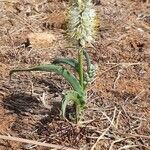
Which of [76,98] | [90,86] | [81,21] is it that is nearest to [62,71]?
[76,98]

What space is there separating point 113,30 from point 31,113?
1150mm

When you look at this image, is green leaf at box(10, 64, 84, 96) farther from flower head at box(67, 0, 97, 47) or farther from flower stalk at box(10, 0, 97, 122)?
flower head at box(67, 0, 97, 47)

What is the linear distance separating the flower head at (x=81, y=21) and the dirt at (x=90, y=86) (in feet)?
1.62

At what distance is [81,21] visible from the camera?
227 centimetres

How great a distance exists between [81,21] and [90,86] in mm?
661

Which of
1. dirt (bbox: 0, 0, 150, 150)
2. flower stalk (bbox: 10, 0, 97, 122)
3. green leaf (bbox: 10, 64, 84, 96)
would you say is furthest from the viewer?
dirt (bbox: 0, 0, 150, 150)

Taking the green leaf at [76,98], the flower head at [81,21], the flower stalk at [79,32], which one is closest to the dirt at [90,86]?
the green leaf at [76,98]

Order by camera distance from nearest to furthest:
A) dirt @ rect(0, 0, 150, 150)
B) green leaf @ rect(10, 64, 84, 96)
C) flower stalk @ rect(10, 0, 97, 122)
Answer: flower stalk @ rect(10, 0, 97, 122) < green leaf @ rect(10, 64, 84, 96) < dirt @ rect(0, 0, 150, 150)

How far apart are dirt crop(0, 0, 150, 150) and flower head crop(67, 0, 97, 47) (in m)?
0.49

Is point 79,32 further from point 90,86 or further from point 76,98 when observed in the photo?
point 90,86

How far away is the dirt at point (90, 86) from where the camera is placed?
2479 millimetres

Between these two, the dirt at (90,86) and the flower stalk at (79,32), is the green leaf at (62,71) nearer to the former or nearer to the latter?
the flower stalk at (79,32)

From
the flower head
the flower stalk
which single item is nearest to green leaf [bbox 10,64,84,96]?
the flower stalk

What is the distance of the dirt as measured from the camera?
248 cm
